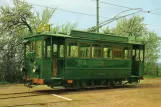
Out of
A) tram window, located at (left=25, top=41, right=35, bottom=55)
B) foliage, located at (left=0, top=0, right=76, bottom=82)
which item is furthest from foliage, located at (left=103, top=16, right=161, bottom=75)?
tram window, located at (left=25, top=41, right=35, bottom=55)

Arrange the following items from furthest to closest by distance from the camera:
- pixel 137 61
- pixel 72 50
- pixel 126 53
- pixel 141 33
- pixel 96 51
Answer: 1. pixel 141 33
2. pixel 137 61
3. pixel 126 53
4. pixel 96 51
5. pixel 72 50

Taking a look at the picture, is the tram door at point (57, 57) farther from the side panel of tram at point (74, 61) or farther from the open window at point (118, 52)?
the open window at point (118, 52)

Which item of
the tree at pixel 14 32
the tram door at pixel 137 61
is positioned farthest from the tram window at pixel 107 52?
the tree at pixel 14 32

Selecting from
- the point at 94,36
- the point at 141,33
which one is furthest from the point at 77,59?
the point at 141,33

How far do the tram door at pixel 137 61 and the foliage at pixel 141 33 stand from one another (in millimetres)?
21731

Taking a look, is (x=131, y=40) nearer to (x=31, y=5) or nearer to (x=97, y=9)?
(x=97, y=9)

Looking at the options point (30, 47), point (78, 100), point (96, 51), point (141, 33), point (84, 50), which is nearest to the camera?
point (78, 100)

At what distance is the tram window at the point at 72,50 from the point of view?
61.5 ft

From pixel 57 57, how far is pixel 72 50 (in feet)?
3.11

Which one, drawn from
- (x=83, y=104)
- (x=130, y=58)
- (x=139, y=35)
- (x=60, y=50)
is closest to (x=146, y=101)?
(x=83, y=104)

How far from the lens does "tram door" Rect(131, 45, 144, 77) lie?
Result: 2353cm

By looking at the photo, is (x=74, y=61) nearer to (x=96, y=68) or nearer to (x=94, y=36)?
(x=96, y=68)

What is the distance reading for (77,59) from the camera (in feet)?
62.9

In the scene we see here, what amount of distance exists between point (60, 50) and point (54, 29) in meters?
11.9
